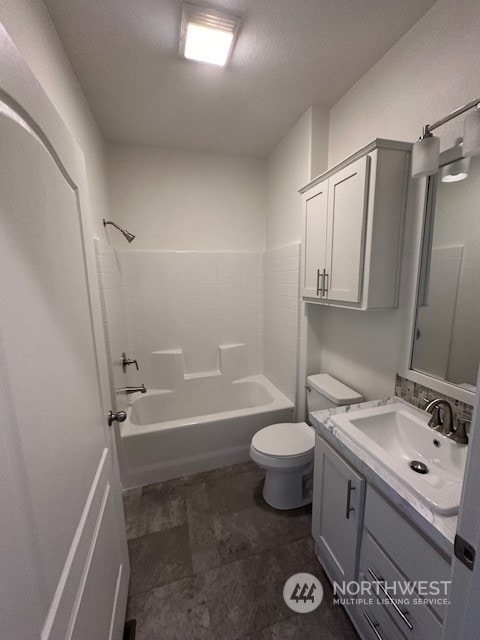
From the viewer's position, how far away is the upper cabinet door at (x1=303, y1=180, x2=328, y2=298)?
1.62 metres

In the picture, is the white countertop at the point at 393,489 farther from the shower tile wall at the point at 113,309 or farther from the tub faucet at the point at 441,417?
the shower tile wall at the point at 113,309

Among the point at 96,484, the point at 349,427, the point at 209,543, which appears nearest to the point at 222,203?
the point at 349,427

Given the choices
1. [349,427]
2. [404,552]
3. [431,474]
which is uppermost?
[349,427]

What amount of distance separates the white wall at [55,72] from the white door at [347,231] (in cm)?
143

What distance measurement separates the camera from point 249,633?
1143mm

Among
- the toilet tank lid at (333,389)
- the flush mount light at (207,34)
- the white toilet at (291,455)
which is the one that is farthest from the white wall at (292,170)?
the white toilet at (291,455)

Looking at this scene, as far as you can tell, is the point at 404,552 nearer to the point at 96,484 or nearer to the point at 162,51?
the point at 96,484

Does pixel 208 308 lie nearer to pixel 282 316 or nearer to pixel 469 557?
pixel 282 316

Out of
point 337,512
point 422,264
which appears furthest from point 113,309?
point 422,264

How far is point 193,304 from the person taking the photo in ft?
8.67

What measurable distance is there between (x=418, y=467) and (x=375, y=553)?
1.17 ft

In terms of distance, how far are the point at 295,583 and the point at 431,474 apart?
0.91m

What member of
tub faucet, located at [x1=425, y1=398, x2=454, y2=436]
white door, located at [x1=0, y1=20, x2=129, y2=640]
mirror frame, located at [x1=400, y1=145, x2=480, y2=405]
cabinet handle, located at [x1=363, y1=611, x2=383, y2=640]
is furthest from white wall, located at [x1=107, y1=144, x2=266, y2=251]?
cabinet handle, located at [x1=363, y1=611, x2=383, y2=640]
